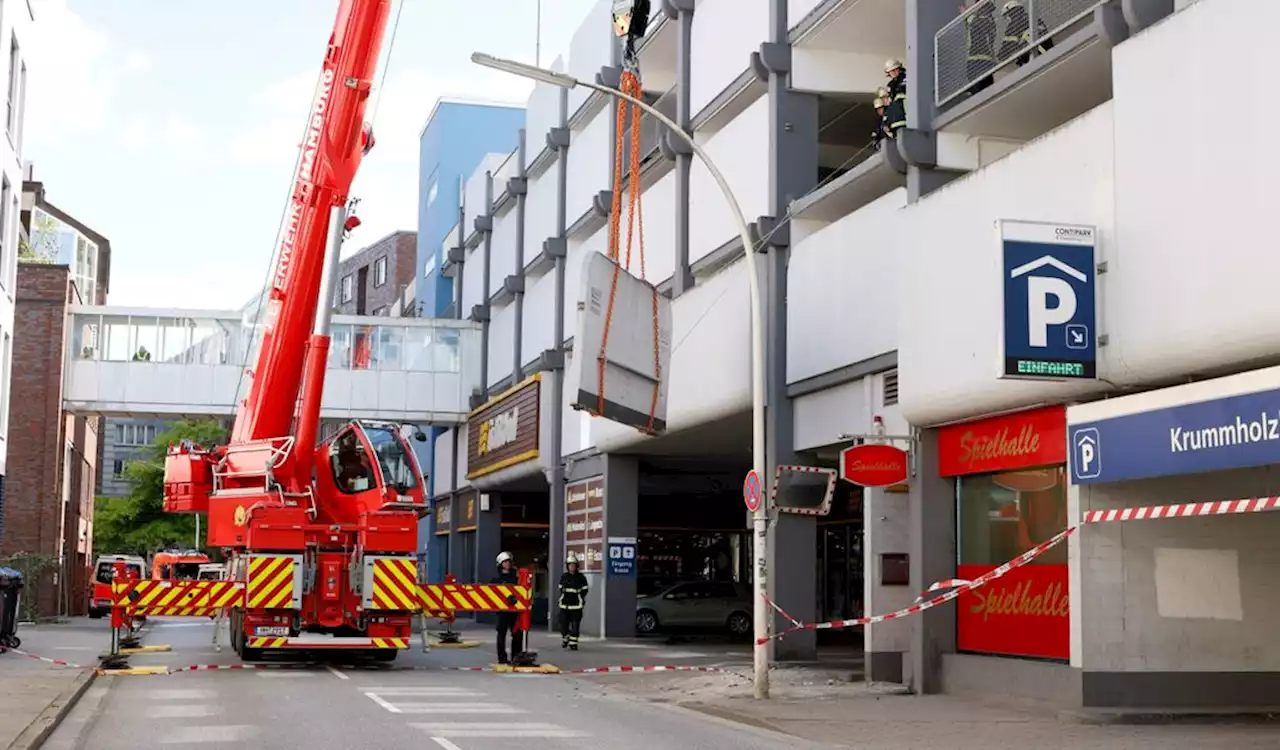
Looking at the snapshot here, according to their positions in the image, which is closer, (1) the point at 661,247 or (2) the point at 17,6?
(1) the point at 661,247

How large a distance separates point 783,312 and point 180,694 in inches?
431

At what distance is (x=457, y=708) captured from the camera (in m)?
17.2

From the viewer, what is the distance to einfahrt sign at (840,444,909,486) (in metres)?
20.2

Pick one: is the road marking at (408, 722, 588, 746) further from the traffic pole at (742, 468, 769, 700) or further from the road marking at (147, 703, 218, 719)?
the traffic pole at (742, 468, 769, 700)

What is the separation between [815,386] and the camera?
78.3 feet

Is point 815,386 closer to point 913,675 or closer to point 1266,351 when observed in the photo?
point 913,675

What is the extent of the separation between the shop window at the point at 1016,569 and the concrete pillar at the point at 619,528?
14500mm

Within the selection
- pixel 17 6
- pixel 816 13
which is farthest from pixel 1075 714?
pixel 17 6

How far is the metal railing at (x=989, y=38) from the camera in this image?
61.5ft

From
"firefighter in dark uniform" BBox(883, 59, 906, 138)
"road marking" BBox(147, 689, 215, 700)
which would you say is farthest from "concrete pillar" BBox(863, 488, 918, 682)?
"road marking" BBox(147, 689, 215, 700)

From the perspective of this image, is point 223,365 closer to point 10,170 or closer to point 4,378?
point 4,378

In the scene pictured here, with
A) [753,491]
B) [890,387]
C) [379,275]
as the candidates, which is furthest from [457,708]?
[379,275]

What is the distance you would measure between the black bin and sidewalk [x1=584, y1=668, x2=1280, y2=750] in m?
11.2

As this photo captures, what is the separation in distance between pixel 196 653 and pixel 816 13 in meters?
14.6
